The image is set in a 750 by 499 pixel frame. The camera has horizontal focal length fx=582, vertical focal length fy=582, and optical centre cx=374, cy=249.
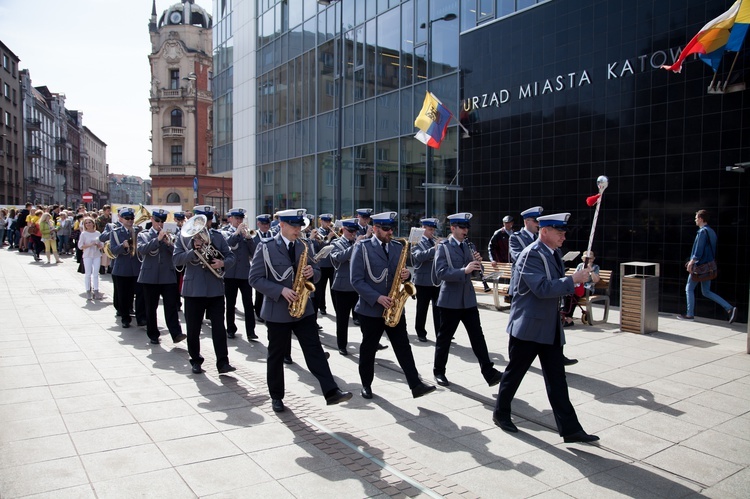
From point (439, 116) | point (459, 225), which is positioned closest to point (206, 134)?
point (439, 116)

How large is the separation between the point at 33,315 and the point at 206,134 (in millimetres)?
58559

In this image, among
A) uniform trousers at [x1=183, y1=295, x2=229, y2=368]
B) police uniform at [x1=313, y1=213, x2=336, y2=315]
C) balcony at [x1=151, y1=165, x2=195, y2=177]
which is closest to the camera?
uniform trousers at [x1=183, y1=295, x2=229, y2=368]

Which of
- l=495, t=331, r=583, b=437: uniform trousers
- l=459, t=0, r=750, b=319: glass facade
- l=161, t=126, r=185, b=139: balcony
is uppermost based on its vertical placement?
l=161, t=126, r=185, b=139: balcony

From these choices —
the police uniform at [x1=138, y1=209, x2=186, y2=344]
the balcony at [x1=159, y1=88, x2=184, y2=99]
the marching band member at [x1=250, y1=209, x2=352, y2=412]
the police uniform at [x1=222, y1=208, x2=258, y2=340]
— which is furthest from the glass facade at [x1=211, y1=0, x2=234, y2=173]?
the balcony at [x1=159, y1=88, x2=184, y2=99]

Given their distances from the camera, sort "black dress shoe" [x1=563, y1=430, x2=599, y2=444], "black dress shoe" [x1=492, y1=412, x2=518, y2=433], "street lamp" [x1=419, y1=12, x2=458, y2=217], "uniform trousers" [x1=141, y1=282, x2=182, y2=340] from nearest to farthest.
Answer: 1. "black dress shoe" [x1=563, y1=430, x2=599, y2=444]
2. "black dress shoe" [x1=492, y1=412, x2=518, y2=433]
3. "uniform trousers" [x1=141, y1=282, x2=182, y2=340]
4. "street lamp" [x1=419, y1=12, x2=458, y2=217]

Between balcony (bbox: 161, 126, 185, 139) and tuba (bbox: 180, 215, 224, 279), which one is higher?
balcony (bbox: 161, 126, 185, 139)

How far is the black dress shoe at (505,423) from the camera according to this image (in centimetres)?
555

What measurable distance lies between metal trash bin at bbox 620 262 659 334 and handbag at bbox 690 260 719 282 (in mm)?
1024

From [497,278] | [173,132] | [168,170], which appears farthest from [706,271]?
[173,132]

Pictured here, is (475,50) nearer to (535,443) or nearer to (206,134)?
(535,443)

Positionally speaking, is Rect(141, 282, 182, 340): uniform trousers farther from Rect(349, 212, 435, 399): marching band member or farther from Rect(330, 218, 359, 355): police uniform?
Rect(349, 212, 435, 399): marching band member

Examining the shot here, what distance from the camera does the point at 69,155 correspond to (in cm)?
9425

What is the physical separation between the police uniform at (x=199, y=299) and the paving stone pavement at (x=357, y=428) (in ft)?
0.90

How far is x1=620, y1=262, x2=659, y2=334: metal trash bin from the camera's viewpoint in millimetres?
10070
